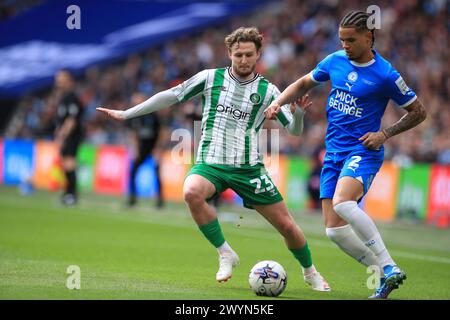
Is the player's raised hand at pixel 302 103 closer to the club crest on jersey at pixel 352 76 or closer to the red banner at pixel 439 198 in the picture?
the club crest on jersey at pixel 352 76

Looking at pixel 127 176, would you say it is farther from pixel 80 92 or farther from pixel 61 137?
pixel 80 92

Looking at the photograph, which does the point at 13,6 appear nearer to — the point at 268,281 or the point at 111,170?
the point at 111,170

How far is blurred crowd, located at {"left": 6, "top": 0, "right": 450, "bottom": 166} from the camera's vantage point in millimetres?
21739

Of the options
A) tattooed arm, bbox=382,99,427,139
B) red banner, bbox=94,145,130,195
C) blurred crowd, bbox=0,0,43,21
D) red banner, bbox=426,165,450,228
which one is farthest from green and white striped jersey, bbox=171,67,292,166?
blurred crowd, bbox=0,0,43,21

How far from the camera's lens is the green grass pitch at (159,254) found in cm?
848

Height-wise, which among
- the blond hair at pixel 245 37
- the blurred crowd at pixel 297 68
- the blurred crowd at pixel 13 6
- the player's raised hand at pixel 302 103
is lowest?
the player's raised hand at pixel 302 103

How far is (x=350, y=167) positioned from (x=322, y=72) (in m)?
1.02

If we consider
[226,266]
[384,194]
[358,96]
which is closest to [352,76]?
[358,96]

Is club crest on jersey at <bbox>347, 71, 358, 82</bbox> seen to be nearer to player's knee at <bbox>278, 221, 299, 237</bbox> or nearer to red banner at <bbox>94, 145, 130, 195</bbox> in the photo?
player's knee at <bbox>278, 221, 299, 237</bbox>

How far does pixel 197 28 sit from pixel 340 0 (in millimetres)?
5055

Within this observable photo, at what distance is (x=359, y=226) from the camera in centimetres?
835

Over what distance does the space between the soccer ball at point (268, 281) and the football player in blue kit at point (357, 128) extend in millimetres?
711

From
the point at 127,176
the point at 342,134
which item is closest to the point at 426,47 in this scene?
the point at 127,176

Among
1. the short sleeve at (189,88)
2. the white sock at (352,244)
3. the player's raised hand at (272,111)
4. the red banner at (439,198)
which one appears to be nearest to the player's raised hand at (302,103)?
the player's raised hand at (272,111)
